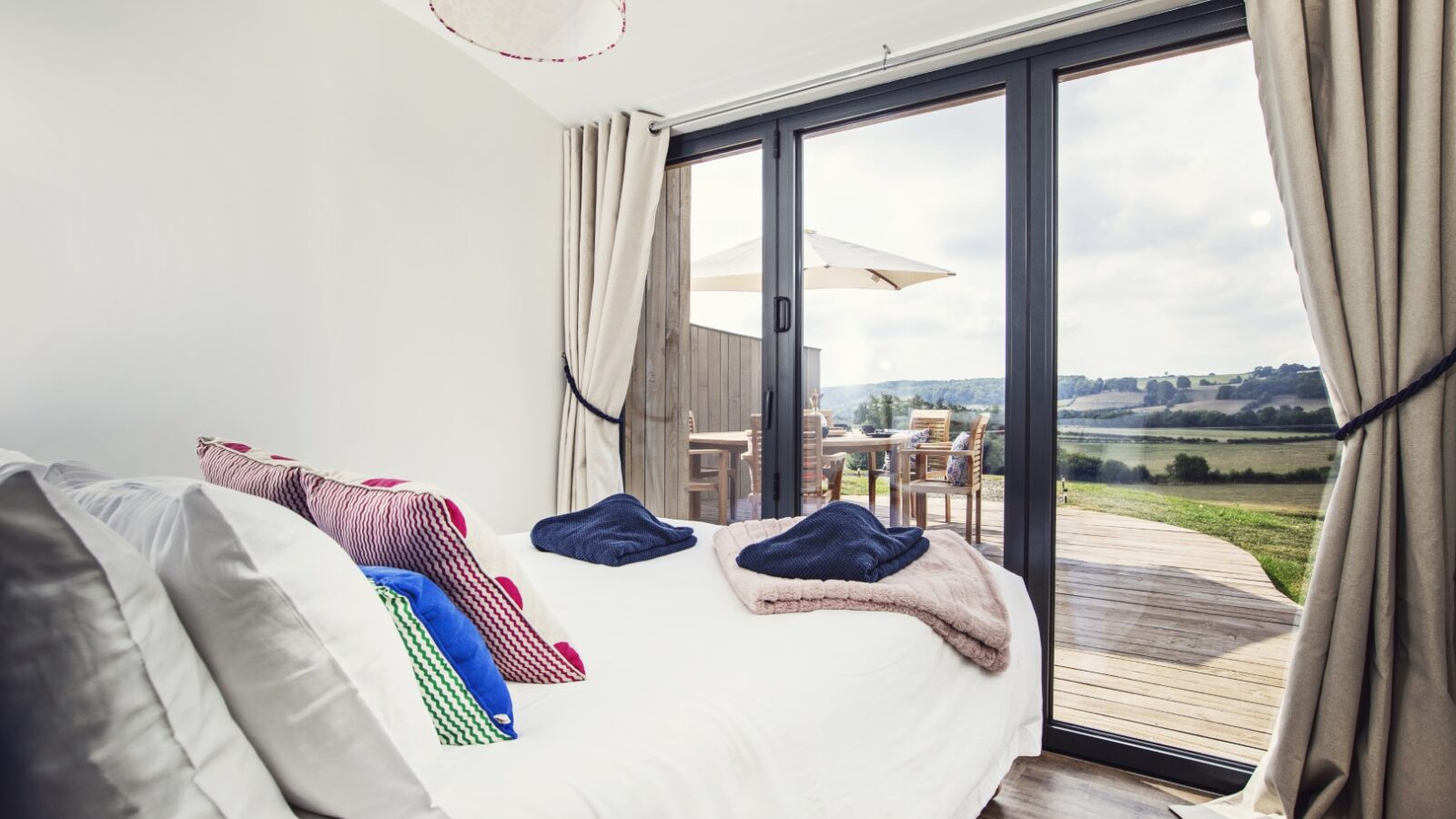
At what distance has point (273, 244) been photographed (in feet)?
7.47

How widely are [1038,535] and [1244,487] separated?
0.59m

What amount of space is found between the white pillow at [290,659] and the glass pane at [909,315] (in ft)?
7.24

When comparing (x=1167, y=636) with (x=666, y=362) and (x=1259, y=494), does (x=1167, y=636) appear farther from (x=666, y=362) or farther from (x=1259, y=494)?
(x=666, y=362)

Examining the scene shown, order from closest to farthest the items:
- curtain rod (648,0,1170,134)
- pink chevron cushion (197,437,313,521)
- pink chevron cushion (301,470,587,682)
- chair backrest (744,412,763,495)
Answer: pink chevron cushion (301,470,587,682) < pink chevron cushion (197,437,313,521) < curtain rod (648,0,1170,134) < chair backrest (744,412,763,495)

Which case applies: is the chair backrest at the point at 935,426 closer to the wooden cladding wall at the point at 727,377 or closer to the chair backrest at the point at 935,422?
the chair backrest at the point at 935,422

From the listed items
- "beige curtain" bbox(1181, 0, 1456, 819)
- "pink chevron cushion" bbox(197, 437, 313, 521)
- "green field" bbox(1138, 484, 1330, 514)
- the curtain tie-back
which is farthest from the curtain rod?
"pink chevron cushion" bbox(197, 437, 313, 521)

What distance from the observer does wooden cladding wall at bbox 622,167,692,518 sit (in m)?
3.34

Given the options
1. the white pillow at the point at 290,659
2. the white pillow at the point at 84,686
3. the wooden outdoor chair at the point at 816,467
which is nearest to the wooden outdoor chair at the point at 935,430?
the wooden outdoor chair at the point at 816,467

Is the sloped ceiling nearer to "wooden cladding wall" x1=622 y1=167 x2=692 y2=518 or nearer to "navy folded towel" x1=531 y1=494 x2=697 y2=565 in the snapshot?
"wooden cladding wall" x1=622 y1=167 x2=692 y2=518

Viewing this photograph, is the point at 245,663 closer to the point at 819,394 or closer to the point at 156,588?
the point at 156,588

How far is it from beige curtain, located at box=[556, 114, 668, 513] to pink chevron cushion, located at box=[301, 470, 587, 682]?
2.08 m

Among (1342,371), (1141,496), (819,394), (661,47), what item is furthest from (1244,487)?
(661,47)

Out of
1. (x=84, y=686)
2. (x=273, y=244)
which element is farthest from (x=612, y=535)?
(x=84, y=686)

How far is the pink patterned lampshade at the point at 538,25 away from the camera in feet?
5.61
